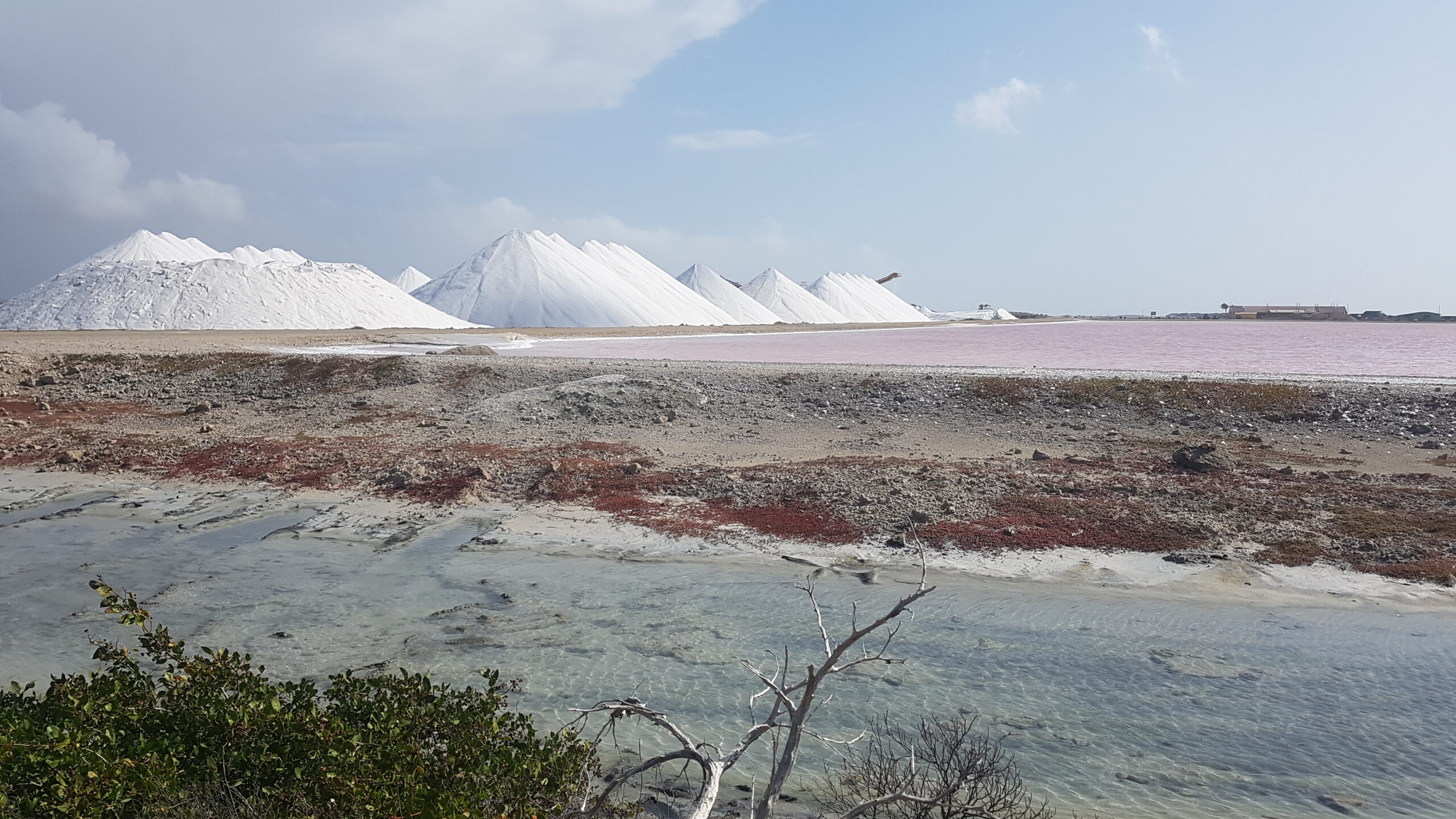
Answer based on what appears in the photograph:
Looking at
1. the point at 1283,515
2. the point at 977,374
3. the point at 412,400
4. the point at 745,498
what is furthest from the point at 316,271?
the point at 1283,515

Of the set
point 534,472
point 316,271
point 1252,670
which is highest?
point 316,271

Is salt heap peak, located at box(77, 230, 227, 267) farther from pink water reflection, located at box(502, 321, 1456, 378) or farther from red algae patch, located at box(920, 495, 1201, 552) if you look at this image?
red algae patch, located at box(920, 495, 1201, 552)

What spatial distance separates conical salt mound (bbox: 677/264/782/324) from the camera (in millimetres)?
117688

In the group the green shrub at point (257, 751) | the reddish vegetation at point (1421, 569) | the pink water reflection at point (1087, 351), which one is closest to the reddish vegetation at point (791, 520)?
the reddish vegetation at point (1421, 569)

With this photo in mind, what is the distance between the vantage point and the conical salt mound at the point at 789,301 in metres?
129

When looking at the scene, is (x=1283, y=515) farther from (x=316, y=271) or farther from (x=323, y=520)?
(x=316, y=271)

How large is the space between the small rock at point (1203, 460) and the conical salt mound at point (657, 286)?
87296 millimetres

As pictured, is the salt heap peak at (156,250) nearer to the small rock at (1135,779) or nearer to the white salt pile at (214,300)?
the white salt pile at (214,300)

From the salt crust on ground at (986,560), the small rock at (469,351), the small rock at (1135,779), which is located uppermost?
the small rock at (469,351)

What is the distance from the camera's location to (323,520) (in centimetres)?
1240

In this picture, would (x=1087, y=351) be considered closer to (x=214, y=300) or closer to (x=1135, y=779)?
(x=1135, y=779)

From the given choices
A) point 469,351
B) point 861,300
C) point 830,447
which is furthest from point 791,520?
point 861,300

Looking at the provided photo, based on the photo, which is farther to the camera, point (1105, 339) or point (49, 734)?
point (1105, 339)

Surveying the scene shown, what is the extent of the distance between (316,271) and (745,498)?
7244 cm
